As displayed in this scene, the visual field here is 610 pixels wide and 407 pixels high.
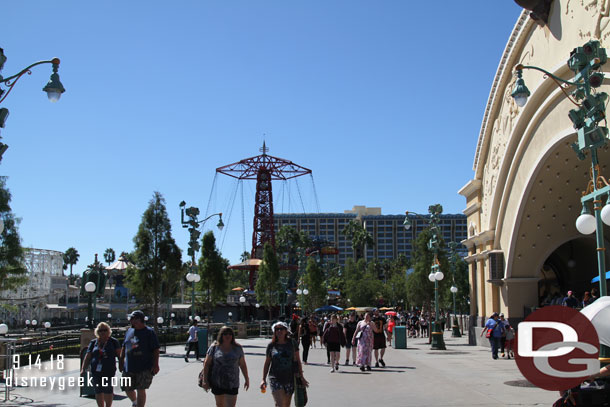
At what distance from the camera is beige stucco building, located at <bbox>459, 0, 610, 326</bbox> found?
2053cm

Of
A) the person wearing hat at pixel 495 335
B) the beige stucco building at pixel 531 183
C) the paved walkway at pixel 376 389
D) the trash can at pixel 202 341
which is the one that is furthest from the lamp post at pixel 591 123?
the trash can at pixel 202 341

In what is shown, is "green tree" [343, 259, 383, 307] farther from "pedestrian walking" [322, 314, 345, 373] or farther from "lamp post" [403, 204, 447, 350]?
"pedestrian walking" [322, 314, 345, 373]

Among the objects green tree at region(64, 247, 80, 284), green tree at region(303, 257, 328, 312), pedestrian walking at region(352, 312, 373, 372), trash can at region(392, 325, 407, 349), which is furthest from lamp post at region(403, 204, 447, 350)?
green tree at region(64, 247, 80, 284)

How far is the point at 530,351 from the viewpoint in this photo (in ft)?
22.0

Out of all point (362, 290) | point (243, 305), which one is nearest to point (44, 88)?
point (243, 305)

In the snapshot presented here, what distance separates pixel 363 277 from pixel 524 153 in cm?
7241

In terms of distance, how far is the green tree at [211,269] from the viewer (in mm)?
42719

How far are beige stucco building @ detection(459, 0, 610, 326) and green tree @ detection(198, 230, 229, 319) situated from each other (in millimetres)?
18351

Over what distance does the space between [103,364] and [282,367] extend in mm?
2818

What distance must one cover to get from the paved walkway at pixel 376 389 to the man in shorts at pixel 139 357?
2350 millimetres

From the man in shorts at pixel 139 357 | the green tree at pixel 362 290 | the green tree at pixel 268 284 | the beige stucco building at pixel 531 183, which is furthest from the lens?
the green tree at pixel 362 290

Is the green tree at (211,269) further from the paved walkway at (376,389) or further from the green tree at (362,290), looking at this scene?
the green tree at (362,290)

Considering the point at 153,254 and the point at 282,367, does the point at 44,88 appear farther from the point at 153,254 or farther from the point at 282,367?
the point at 153,254

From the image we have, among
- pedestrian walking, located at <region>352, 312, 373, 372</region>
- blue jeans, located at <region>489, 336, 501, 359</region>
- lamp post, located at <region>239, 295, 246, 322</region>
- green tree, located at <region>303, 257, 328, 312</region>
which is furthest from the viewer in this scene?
lamp post, located at <region>239, 295, 246, 322</region>
